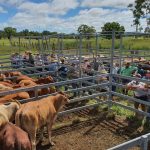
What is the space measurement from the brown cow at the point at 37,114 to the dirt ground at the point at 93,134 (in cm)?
45

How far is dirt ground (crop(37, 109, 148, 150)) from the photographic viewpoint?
6.66 m

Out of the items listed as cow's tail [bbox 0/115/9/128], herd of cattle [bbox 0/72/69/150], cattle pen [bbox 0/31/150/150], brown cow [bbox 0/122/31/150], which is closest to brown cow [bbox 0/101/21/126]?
herd of cattle [bbox 0/72/69/150]

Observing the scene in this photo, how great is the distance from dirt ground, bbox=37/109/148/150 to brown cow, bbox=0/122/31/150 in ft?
6.16

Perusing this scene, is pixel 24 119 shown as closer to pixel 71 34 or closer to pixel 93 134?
pixel 93 134

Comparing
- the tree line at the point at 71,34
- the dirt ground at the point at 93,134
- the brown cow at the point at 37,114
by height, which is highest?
the tree line at the point at 71,34

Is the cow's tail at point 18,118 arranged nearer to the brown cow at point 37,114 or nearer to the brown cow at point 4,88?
the brown cow at point 37,114

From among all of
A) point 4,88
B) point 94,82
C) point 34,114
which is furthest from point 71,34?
point 34,114

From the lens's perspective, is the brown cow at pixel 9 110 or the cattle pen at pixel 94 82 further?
the cattle pen at pixel 94 82

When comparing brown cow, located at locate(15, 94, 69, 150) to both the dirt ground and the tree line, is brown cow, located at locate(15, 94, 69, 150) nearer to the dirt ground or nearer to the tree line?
the dirt ground

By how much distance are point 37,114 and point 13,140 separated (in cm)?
159

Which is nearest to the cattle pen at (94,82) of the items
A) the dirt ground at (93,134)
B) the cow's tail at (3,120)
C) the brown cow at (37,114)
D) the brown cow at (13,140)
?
the dirt ground at (93,134)

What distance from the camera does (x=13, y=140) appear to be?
14.7 feet

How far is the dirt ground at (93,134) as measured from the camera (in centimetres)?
666

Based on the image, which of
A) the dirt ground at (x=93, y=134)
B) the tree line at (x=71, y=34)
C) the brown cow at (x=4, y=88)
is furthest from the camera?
the tree line at (x=71, y=34)
